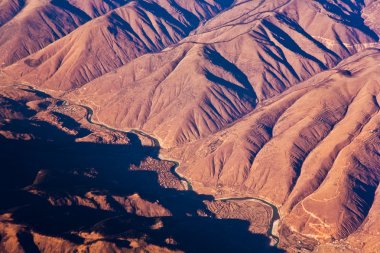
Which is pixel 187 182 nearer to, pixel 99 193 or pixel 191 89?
pixel 99 193

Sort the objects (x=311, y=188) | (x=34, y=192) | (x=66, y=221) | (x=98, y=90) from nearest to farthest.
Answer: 1. (x=66, y=221)
2. (x=34, y=192)
3. (x=311, y=188)
4. (x=98, y=90)

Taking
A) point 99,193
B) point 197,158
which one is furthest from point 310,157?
point 99,193

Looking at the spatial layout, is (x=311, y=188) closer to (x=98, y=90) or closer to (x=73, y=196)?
(x=73, y=196)

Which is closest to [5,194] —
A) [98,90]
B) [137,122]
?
[137,122]

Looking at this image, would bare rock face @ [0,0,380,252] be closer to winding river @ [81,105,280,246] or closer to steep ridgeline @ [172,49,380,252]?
steep ridgeline @ [172,49,380,252]

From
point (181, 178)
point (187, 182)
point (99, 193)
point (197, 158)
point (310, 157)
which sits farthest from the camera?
point (197, 158)

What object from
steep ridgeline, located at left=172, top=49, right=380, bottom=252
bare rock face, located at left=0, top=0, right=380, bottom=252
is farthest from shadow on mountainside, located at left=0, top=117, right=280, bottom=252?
steep ridgeline, located at left=172, top=49, right=380, bottom=252
